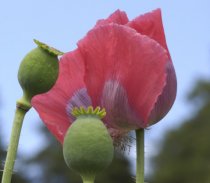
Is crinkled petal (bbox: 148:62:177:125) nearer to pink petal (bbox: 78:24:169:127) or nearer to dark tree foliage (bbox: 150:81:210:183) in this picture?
pink petal (bbox: 78:24:169:127)

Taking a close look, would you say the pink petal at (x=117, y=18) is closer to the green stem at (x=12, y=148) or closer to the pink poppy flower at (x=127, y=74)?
the pink poppy flower at (x=127, y=74)

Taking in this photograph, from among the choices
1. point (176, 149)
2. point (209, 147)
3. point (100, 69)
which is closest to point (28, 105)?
point (100, 69)

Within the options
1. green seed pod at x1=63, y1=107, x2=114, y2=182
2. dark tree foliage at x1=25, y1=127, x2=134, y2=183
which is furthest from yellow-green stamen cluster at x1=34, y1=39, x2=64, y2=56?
dark tree foliage at x1=25, y1=127, x2=134, y2=183

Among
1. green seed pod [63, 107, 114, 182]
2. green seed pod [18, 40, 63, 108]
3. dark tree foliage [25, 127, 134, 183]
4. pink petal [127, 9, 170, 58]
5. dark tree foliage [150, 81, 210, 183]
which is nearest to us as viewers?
green seed pod [63, 107, 114, 182]

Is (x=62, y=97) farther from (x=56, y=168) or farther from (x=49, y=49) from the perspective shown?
(x=56, y=168)

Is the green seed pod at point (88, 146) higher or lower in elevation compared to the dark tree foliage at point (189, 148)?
lower

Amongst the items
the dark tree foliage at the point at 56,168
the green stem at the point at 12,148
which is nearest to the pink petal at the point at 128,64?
the green stem at the point at 12,148
